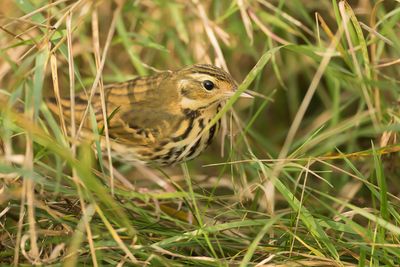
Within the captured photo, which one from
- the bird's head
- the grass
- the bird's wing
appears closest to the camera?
the grass

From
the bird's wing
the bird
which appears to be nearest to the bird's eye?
the bird

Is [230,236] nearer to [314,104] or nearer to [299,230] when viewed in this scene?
[299,230]

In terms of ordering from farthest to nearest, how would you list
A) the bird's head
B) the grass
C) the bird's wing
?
1. the bird's wing
2. the bird's head
3. the grass

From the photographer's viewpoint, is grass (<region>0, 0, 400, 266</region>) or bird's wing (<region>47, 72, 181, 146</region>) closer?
grass (<region>0, 0, 400, 266</region>)

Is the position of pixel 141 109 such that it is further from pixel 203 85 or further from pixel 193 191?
pixel 193 191

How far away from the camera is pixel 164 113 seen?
2922 millimetres

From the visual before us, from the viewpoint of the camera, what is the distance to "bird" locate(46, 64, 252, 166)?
280cm

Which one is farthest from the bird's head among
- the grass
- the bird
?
the grass

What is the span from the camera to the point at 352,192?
314cm

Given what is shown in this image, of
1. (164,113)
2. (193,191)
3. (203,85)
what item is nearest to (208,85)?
(203,85)

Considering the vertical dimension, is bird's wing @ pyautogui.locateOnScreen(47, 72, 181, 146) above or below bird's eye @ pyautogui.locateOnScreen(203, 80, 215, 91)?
below

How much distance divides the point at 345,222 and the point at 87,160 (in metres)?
0.86

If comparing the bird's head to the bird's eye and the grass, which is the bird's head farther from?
the grass

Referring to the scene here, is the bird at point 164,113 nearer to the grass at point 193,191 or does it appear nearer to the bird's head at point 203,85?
the bird's head at point 203,85
